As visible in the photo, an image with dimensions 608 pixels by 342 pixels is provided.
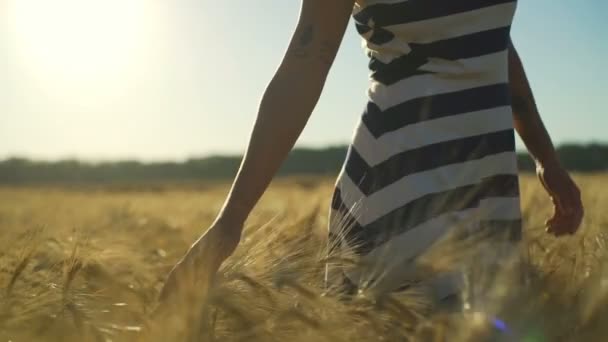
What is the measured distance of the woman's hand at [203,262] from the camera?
2.40ft

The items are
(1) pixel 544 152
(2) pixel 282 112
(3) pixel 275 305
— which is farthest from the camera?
(1) pixel 544 152

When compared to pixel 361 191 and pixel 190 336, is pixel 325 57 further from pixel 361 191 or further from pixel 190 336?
pixel 190 336

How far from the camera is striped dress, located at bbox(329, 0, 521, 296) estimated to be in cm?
105

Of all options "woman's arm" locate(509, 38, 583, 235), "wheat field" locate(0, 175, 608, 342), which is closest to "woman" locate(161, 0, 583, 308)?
"wheat field" locate(0, 175, 608, 342)

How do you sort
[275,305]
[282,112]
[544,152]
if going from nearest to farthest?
[275,305] < [282,112] < [544,152]

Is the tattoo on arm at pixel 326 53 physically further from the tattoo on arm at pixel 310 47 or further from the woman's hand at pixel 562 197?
the woman's hand at pixel 562 197

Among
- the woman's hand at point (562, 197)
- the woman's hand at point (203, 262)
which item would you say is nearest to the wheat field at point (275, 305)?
the woman's hand at point (203, 262)

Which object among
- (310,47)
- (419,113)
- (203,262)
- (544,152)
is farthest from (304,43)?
(544,152)

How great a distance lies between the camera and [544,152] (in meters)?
1.43

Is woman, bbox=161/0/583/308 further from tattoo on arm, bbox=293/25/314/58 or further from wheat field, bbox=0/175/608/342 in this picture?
wheat field, bbox=0/175/608/342

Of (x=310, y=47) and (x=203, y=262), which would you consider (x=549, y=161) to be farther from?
(x=203, y=262)

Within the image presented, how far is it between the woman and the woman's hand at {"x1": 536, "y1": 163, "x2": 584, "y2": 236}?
1.25 feet

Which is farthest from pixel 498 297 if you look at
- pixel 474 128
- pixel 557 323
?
pixel 474 128

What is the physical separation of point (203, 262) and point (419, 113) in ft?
1.28
